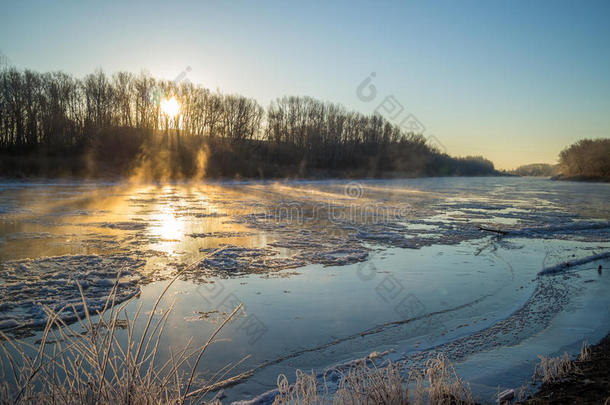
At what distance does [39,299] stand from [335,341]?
419 cm

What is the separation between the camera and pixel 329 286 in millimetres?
6516

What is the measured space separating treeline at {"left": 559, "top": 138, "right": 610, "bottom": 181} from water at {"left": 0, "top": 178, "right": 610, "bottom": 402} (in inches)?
2525

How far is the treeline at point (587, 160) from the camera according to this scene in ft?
208

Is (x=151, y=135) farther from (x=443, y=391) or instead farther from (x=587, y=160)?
(x=587, y=160)

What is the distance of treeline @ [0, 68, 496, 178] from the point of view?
126 ft

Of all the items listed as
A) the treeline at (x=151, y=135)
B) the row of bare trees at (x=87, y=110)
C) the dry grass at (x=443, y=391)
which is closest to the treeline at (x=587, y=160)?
the treeline at (x=151, y=135)

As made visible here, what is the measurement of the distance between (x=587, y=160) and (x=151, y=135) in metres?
71.4

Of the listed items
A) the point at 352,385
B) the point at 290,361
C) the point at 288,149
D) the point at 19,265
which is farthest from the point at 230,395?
the point at 288,149

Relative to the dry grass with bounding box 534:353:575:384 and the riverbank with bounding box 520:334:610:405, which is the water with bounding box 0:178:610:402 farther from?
the riverbank with bounding box 520:334:610:405

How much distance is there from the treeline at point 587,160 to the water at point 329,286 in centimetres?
6414

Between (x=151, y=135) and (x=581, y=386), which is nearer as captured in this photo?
(x=581, y=386)

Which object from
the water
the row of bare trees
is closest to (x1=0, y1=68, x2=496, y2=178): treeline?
the row of bare trees

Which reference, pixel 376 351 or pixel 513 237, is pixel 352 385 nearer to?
pixel 376 351

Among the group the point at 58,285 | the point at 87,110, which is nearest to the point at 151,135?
the point at 87,110
